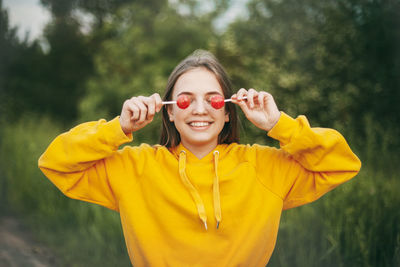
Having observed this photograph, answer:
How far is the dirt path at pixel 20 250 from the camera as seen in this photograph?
350 cm

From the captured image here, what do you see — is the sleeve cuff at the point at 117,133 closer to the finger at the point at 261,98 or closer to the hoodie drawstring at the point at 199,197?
the hoodie drawstring at the point at 199,197

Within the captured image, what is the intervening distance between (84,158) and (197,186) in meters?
0.57

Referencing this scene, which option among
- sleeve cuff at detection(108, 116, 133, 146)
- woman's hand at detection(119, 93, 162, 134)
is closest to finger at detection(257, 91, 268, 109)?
woman's hand at detection(119, 93, 162, 134)

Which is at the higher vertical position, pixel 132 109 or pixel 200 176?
pixel 132 109

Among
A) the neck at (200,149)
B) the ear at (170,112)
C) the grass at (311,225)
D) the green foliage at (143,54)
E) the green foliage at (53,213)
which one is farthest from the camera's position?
the green foliage at (143,54)

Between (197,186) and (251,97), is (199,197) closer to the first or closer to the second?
(197,186)

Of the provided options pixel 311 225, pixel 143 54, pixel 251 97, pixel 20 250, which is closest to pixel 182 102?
pixel 251 97

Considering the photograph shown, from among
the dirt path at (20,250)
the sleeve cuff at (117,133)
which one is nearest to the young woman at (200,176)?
the sleeve cuff at (117,133)

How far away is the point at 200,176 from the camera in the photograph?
1847 mm

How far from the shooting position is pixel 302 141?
170 cm

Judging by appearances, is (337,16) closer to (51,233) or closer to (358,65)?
(358,65)

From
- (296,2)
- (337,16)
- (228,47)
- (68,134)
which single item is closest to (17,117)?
(228,47)

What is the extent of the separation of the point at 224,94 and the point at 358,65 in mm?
3853

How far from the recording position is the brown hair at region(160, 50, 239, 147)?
79.1 inches
